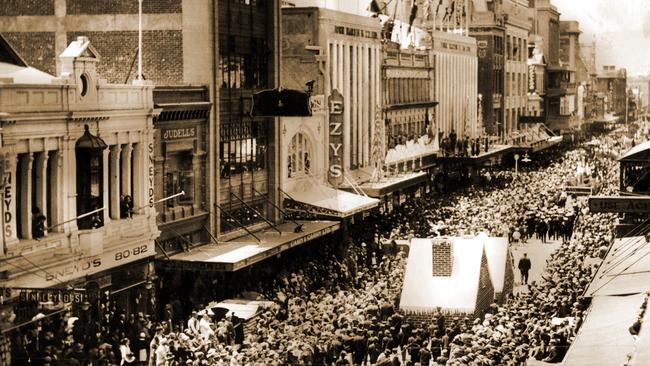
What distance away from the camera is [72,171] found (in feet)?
120

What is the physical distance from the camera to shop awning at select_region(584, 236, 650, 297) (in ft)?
122

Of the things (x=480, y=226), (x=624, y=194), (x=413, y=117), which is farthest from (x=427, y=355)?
(x=413, y=117)

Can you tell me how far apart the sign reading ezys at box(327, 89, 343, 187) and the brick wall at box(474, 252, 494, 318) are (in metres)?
20.6

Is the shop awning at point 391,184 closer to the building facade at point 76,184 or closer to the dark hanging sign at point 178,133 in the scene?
the dark hanging sign at point 178,133

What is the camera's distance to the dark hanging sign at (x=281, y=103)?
5272 cm

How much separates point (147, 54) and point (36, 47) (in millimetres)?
5012

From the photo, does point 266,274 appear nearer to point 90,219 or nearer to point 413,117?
point 90,219

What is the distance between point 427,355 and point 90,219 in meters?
11.4

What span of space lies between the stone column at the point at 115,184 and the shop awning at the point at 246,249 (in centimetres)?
361

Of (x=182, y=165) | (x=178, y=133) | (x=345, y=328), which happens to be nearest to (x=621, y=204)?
(x=182, y=165)

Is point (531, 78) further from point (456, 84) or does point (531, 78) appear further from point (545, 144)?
point (456, 84)

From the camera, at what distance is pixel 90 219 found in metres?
→ 37.7

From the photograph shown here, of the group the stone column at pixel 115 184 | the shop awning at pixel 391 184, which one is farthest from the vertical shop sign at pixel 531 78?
the stone column at pixel 115 184

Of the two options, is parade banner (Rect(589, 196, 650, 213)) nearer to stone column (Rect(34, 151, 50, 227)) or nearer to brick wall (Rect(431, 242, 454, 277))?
brick wall (Rect(431, 242, 454, 277))
